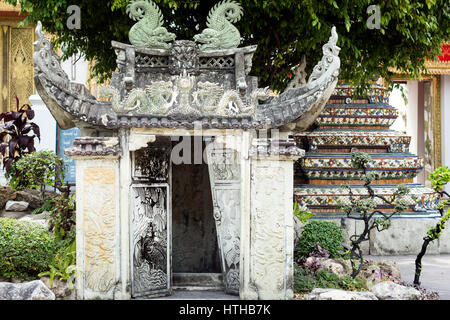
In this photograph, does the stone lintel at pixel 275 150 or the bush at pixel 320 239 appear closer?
the stone lintel at pixel 275 150

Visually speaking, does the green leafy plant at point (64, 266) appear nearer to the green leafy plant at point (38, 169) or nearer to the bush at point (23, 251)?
the bush at point (23, 251)

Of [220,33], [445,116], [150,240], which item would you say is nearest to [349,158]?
[220,33]

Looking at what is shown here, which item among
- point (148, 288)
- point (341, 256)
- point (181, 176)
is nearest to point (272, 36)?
point (181, 176)

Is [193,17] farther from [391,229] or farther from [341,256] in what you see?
[391,229]

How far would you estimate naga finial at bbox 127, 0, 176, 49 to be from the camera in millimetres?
6852

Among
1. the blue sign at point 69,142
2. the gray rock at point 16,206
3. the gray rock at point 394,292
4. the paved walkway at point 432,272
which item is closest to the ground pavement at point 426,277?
the paved walkway at point 432,272

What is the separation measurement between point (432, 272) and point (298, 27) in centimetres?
508

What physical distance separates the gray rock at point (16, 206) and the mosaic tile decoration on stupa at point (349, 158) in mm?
5967

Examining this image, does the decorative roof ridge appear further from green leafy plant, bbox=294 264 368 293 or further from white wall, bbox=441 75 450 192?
white wall, bbox=441 75 450 192

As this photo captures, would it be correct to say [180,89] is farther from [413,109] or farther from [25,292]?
[413,109]

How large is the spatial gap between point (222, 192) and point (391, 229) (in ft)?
18.0

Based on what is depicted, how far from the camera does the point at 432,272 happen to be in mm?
9352

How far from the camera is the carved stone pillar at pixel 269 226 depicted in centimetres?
648

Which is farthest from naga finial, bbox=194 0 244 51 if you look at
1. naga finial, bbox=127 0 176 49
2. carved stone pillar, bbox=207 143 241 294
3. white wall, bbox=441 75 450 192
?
white wall, bbox=441 75 450 192
